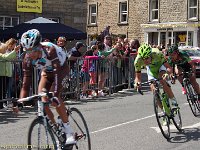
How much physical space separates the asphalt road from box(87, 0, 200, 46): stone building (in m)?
26.9

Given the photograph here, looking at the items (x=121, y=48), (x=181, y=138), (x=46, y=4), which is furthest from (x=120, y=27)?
(x=181, y=138)

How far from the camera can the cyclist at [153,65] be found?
8.95m

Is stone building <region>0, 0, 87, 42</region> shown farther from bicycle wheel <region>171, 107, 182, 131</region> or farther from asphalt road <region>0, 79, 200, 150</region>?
bicycle wheel <region>171, 107, 182, 131</region>

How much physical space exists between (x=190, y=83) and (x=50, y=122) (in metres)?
5.60

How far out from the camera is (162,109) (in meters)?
9.04

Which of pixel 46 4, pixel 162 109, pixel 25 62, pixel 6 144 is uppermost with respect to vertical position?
pixel 46 4

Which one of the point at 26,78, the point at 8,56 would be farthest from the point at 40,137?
the point at 8,56

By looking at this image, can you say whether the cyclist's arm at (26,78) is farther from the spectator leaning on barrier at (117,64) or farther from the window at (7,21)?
the window at (7,21)

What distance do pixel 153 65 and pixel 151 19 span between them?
34.8 meters

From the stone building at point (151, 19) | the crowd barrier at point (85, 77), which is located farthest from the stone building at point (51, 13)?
the stone building at point (151, 19)

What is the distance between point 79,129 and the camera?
7129 millimetres

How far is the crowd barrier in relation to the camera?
41.8ft

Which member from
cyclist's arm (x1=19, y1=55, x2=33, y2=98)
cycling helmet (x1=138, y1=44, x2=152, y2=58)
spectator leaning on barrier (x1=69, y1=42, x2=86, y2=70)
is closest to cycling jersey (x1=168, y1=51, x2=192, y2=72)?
cycling helmet (x1=138, y1=44, x2=152, y2=58)

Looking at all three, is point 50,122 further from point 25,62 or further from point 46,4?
point 46,4
